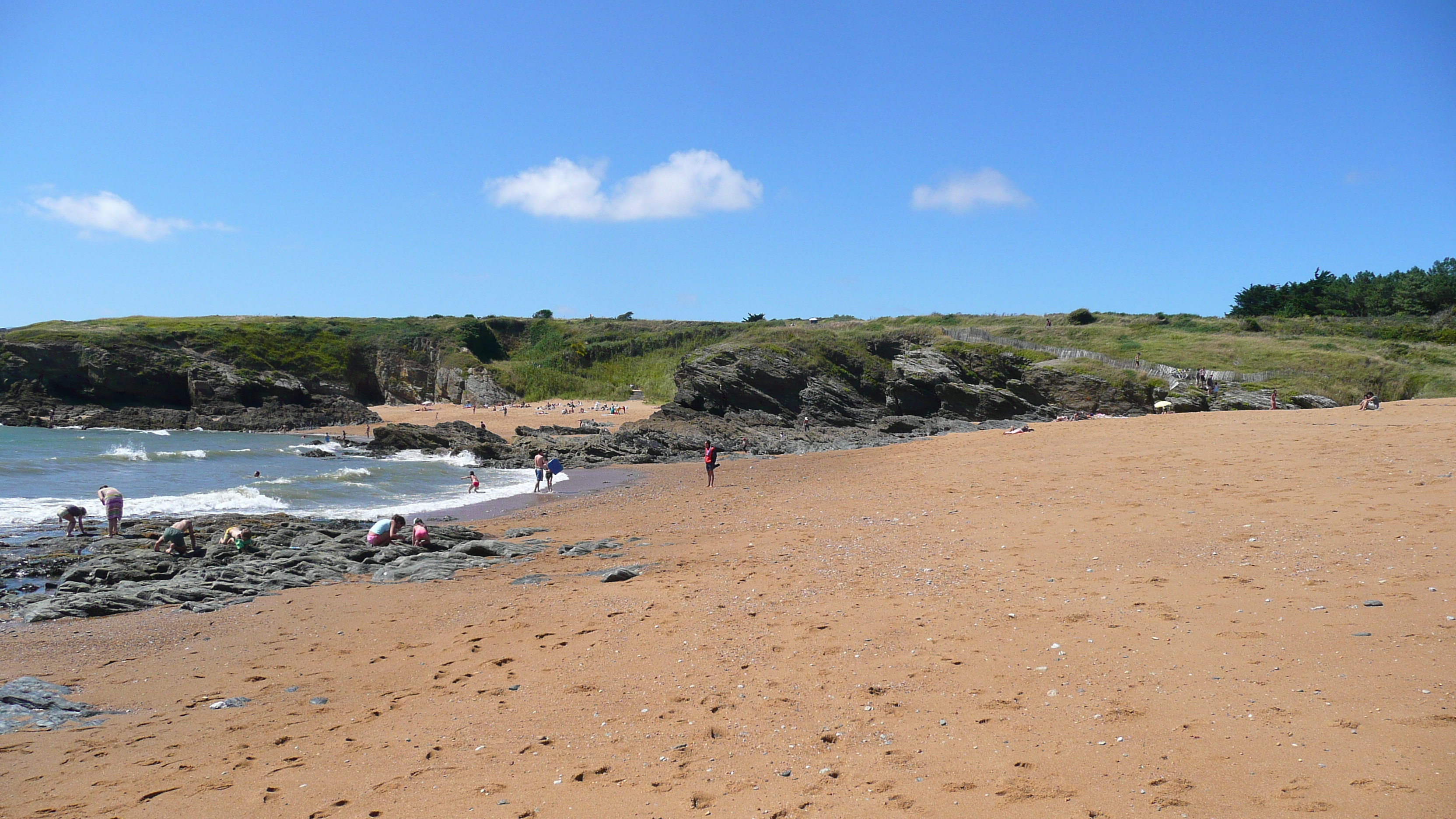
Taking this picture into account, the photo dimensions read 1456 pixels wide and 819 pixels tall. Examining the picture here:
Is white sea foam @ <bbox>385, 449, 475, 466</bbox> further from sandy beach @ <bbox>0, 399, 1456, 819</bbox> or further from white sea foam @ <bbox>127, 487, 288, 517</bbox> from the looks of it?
Answer: sandy beach @ <bbox>0, 399, 1456, 819</bbox>

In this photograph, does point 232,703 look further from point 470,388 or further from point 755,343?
point 470,388

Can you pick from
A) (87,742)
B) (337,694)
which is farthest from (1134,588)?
(87,742)

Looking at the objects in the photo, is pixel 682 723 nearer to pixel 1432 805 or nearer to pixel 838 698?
pixel 838 698

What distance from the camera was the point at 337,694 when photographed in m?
6.61

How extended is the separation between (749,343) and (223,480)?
27.6 m

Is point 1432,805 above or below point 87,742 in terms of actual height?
above

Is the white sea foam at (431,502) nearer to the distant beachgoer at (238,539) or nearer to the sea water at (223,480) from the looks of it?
the sea water at (223,480)

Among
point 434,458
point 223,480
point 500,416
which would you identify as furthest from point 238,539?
point 500,416

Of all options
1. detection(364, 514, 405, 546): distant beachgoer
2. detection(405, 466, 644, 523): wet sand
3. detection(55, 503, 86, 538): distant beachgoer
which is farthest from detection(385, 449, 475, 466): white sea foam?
detection(364, 514, 405, 546): distant beachgoer

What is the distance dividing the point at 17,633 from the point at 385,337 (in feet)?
192

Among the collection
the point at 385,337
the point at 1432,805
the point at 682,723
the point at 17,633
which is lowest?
the point at 17,633

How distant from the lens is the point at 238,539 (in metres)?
13.0

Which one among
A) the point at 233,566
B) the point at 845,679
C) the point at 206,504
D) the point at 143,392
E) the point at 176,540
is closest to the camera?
the point at 845,679

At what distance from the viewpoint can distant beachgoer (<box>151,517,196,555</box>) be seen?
41.4ft
